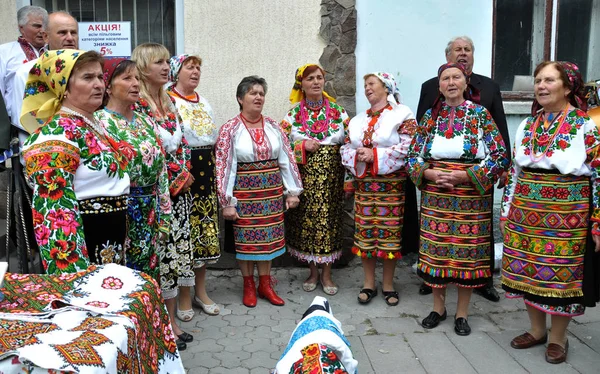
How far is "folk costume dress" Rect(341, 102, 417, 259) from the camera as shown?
4.81 metres

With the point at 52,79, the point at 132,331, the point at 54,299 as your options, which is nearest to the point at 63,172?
the point at 52,79

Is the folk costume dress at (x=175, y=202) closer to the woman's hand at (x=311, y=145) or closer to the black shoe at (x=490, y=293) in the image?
the woman's hand at (x=311, y=145)

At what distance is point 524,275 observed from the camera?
13.0ft

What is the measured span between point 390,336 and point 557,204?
59.4 inches

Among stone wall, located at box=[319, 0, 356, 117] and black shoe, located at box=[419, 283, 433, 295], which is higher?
stone wall, located at box=[319, 0, 356, 117]

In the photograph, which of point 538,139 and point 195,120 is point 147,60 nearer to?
point 195,120

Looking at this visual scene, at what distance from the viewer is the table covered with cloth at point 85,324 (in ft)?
5.26

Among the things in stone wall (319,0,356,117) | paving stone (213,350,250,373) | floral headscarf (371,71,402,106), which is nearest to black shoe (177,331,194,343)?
paving stone (213,350,250,373)

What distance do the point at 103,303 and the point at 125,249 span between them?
981mm

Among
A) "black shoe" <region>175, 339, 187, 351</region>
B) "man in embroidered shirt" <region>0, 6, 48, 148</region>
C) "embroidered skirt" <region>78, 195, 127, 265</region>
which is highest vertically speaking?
"man in embroidered shirt" <region>0, 6, 48, 148</region>

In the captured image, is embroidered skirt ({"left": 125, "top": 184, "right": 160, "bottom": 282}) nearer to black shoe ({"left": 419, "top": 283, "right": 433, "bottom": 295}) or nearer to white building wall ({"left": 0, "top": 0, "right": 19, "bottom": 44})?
black shoe ({"left": 419, "top": 283, "right": 433, "bottom": 295})

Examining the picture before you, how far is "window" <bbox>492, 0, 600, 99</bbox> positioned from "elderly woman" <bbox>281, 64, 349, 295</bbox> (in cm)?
229

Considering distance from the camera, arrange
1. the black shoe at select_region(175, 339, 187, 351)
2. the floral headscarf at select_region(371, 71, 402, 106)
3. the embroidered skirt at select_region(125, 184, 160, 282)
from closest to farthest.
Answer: the embroidered skirt at select_region(125, 184, 160, 282) < the black shoe at select_region(175, 339, 187, 351) < the floral headscarf at select_region(371, 71, 402, 106)

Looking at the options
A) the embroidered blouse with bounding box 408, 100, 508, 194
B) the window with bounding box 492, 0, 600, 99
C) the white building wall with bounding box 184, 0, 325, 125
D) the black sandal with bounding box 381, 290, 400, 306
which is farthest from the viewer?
the window with bounding box 492, 0, 600, 99
